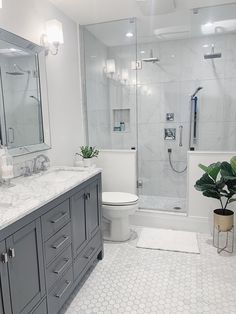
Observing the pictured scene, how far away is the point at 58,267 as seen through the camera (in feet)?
5.32

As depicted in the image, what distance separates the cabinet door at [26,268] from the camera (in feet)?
3.93

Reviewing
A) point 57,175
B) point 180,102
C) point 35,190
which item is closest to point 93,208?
point 57,175

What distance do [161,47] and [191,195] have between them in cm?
203

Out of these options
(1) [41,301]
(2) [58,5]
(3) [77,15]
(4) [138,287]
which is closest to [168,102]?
(3) [77,15]

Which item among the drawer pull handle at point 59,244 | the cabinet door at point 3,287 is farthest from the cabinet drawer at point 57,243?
the cabinet door at point 3,287

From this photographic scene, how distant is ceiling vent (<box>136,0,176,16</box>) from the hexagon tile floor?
8.01 ft

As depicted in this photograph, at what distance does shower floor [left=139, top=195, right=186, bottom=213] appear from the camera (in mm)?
3182

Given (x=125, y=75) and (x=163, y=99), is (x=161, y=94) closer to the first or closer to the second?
(x=163, y=99)

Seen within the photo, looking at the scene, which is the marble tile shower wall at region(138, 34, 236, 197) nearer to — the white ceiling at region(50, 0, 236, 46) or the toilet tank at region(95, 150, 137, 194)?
the white ceiling at region(50, 0, 236, 46)

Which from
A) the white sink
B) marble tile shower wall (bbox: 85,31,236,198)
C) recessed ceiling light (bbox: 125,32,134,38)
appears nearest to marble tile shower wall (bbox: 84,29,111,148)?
marble tile shower wall (bbox: 85,31,236,198)

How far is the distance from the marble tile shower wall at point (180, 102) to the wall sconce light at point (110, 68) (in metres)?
0.36

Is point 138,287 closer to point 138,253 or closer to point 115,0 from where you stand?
point 138,253

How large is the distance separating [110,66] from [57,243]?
2553 millimetres

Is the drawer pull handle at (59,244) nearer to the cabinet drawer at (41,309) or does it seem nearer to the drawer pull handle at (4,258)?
the cabinet drawer at (41,309)
